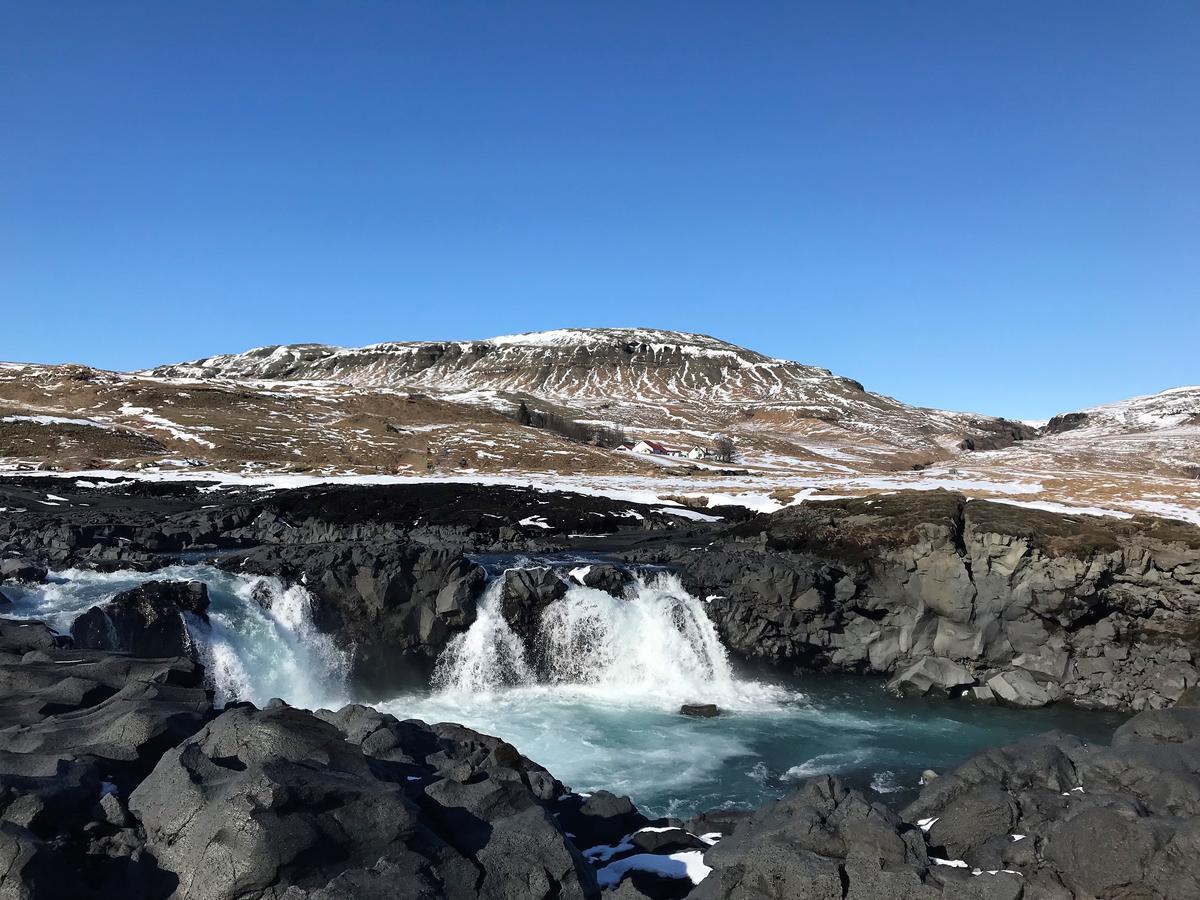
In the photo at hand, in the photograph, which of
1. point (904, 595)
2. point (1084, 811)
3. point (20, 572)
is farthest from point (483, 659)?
point (1084, 811)

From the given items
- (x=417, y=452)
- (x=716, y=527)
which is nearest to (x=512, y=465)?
(x=417, y=452)

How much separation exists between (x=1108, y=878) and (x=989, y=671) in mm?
21145

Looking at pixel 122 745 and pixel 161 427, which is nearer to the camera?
pixel 122 745

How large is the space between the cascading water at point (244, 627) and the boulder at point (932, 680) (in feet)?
74.6

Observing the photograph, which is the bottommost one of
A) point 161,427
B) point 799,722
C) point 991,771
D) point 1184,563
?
point 799,722

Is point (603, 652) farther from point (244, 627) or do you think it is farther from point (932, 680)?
point (244, 627)

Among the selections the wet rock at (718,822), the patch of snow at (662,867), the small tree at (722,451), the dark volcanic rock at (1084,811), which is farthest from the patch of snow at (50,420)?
the dark volcanic rock at (1084,811)

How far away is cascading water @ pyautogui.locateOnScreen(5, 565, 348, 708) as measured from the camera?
27.3 meters

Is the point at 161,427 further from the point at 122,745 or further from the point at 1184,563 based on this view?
the point at 1184,563

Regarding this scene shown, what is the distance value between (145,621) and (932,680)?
98.9 feet

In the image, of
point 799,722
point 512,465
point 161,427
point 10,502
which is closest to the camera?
point 799,722

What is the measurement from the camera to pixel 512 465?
93625 mm

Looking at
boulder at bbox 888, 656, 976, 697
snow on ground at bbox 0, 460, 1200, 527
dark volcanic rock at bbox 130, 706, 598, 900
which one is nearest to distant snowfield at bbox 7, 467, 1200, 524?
snow on ground at bbox 0, 460, 1200, 527

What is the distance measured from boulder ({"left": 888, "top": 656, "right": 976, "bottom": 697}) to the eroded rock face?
5cm
